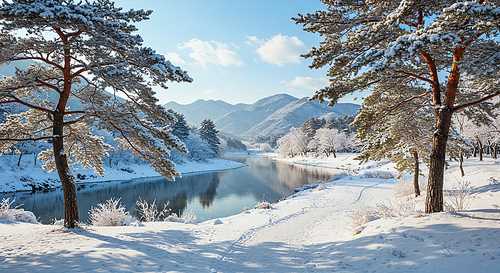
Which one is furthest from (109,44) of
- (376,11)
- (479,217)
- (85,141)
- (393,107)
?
(479,217)

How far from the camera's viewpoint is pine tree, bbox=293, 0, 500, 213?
13.5ft

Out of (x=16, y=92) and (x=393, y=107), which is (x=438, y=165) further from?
(x=16, y=92)

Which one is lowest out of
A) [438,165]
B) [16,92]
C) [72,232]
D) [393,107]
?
[72,232]

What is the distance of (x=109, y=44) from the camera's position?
5.77 meters

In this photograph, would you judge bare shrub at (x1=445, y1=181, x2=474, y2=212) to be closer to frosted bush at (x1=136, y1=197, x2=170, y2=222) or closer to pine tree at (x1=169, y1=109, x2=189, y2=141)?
frosted bush at (x1=136, y1=197, x2=170, y2=222)

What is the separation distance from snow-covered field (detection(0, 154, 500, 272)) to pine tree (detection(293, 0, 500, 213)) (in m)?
1.41

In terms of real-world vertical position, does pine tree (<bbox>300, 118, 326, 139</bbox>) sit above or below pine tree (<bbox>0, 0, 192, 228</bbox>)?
above

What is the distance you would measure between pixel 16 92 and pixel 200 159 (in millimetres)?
39767

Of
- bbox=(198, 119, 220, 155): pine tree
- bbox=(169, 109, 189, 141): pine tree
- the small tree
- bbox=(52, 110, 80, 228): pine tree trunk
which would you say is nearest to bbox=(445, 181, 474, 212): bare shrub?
bbox=(52, 110, 80, 228): pine tree trunk

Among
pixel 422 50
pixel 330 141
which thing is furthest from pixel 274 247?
pixel 330 141

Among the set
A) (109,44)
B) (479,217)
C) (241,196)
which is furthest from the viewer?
(241,196)

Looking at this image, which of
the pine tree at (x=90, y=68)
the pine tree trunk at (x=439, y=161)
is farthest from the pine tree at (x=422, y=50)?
the pine tree at (x=90, y=68)

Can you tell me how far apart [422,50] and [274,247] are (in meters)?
5.87

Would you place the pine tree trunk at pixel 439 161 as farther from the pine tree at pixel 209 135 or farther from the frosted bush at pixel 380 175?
the pine tree at pixel 209 135
